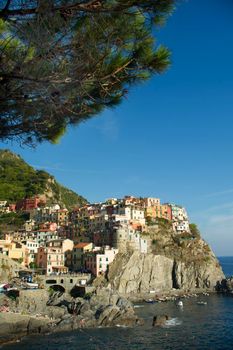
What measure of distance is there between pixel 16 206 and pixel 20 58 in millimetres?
92383

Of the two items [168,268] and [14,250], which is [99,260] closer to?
[14,250]

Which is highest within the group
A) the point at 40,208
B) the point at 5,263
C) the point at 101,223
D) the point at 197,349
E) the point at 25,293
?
the point at 40,208

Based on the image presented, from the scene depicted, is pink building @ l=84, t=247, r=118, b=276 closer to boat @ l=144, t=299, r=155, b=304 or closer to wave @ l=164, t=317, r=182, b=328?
boat @ l=144, t=299, r=155, b=304

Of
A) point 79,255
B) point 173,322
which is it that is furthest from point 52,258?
point 173,322

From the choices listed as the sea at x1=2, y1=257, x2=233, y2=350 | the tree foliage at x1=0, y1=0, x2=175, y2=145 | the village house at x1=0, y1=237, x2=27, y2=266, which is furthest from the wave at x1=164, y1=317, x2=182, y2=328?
the tree foliage at x1=0, y1=0, x2=175, y2=145

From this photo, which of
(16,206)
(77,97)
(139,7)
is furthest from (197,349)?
(16,206)

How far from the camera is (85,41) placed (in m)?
7.59

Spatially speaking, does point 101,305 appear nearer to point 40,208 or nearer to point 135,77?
point 135,77

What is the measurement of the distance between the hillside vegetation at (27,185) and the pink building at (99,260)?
1593 inches

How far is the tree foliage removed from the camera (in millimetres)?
6965

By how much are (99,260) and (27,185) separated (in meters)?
50.8

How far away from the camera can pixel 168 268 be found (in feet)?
233

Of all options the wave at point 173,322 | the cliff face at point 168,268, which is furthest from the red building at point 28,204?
the wave at point 173,322

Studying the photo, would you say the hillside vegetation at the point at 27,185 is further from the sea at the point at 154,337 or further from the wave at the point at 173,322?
the sea at the point at 154,337
